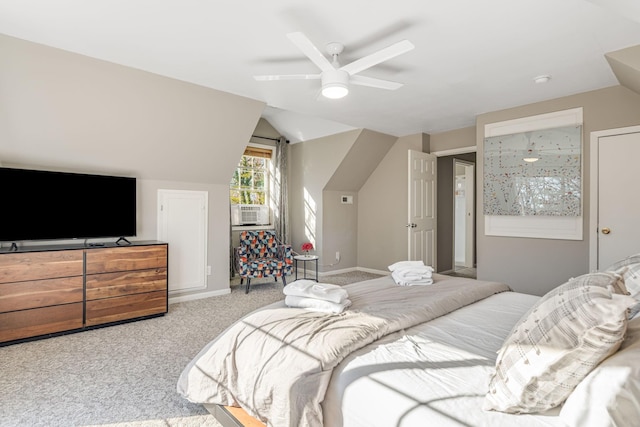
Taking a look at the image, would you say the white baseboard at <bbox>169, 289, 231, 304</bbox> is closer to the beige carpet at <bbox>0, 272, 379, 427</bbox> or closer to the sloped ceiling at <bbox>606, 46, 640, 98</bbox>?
the beige carpet at <bbox>0, 272, 379, 427</bbox>

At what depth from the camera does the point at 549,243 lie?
156 inches

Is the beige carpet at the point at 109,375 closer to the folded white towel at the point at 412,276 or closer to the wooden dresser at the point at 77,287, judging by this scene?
the wooden dresser at the point at 77,287

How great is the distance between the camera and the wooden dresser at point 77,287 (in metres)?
2.88

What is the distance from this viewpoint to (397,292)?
7.45ft

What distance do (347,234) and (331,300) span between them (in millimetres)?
4556

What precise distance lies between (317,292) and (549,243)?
339 centimetres

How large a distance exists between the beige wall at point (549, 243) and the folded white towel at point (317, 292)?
3.16 m

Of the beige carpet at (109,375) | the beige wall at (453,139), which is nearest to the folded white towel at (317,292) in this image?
the beige carpet at (109,375)

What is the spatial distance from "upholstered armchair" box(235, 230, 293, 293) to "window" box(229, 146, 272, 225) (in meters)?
0.66

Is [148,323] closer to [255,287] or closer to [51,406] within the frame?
[51,406]

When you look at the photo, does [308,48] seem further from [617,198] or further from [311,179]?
[311,179]

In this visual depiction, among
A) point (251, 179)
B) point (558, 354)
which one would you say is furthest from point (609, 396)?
point (251, 179)

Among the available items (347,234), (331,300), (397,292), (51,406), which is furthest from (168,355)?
(347,234)

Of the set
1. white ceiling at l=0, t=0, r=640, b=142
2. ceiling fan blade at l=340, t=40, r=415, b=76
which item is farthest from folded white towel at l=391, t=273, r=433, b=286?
white ceiling at l=0, t=0, r=640, b=142
